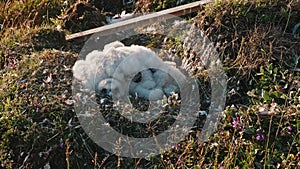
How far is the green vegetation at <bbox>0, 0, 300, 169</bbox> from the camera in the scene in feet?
13.7

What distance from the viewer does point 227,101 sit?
4.83 metres

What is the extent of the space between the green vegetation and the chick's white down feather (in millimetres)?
231

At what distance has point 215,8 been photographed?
5539 millimetres

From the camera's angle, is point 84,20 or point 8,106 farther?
point 84,20

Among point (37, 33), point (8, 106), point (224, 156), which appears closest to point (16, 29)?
point (37, 33)

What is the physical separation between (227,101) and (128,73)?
854 mm

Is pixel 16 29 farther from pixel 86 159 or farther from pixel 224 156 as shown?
pixel 224 156

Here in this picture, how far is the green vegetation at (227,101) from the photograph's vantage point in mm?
4180

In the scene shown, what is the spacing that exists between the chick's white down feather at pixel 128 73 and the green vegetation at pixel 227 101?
9.1 inches

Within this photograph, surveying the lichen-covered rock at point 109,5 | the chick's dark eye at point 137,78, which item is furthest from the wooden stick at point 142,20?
the chick's dark eye at point 137,78

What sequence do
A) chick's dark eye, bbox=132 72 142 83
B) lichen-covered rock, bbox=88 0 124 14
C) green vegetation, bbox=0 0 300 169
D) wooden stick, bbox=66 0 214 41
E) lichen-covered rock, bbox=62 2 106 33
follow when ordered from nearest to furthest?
green vegetation, bbox=0 0 300 169 < chick's dark eye, bbox=132 72 142 83 < wooden stick, bbox=66 0 214 41 < lichen-covered rock, bbox=62 2 106 33 < lichen-covered rock, bbox=88 0 124 14

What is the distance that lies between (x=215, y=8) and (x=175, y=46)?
52cm

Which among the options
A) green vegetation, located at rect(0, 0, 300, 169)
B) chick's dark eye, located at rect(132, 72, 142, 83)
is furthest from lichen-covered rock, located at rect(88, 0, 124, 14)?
chick's dark eye, located at rect(132, 72, 142, 83)

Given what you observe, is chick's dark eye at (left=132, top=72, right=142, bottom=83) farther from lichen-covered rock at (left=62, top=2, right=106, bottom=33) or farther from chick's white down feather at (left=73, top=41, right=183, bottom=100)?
lichen-covered rock at (left=62, top=2, right=106, bottom=33)
